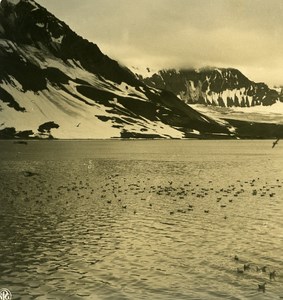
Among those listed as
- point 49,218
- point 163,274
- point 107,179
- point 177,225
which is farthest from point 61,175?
point 163,274

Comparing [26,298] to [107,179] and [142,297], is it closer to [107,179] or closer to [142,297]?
[142,297]

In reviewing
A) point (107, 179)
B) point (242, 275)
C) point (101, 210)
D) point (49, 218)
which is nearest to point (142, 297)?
point (242, 275)

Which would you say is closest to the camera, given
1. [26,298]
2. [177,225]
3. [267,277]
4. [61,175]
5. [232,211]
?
[26,298]

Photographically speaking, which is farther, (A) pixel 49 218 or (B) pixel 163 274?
(A) pixel 49 218

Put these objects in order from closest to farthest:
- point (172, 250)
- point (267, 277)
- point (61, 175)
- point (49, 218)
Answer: point (267, 277) → point (172, 250) → point (49, 218) → point (61, 175)

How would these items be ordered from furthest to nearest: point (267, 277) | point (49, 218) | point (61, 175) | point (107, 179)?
point (61, 175) → point (107, 179) → point (49, 218) → point (267, 277)

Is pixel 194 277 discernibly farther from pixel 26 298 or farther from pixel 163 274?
pixel 26 298

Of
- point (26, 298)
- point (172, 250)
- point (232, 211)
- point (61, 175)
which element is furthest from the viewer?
point (61, 175)

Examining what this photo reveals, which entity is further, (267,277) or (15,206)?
(15,206)
